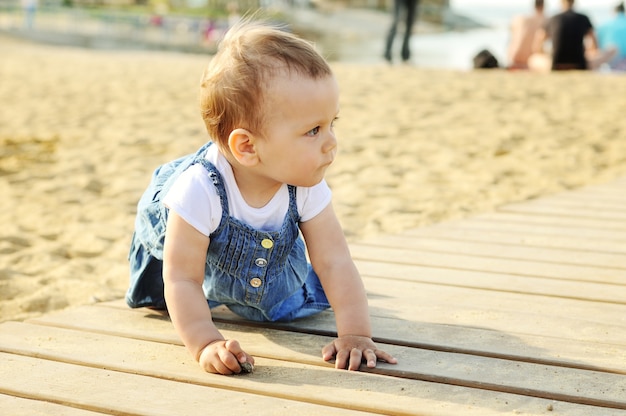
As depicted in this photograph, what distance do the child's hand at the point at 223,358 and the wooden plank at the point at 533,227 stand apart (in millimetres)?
1604

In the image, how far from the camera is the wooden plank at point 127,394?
1.71 metres

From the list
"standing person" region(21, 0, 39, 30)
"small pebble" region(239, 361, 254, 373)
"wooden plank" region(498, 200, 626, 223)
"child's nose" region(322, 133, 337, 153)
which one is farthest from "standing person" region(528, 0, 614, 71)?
"standing person" region(21, 0, 39, 30)

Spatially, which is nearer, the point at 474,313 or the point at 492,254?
the point at 474,313

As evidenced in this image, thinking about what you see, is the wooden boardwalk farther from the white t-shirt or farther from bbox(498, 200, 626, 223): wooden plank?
bbox(498, 200, 626, 223): wooden plank

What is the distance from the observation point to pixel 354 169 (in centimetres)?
505

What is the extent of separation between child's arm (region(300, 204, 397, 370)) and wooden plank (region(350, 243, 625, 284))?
82 centimetres

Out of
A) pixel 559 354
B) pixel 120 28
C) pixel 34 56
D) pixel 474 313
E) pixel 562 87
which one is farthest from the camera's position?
pixel 120 28

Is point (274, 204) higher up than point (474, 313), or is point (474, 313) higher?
point (274, 204)

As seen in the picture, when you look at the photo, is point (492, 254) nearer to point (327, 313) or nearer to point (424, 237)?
point (424, 237)

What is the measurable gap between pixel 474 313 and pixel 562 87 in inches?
259

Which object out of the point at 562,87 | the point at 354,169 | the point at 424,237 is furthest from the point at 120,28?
the point at 424,237

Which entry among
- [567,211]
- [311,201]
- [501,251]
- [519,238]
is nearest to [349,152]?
[567,211]

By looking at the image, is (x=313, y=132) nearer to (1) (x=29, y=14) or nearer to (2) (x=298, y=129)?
(2) (x=298, y=129)

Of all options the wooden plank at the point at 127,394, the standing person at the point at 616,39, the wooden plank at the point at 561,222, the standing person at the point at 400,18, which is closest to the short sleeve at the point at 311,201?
the wooden plank at the point at 127,394
